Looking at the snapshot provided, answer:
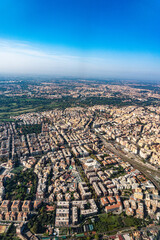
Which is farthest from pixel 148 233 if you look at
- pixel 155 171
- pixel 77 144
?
pixel 77 144

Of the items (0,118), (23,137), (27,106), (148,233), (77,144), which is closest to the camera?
(148,233)

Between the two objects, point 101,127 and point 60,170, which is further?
point 101,127

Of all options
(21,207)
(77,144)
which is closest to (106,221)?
(21,207)

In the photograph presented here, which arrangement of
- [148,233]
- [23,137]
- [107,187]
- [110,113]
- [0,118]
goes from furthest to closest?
[110,113] → [0,118] → [23,137] → [107,187] → [148,233]

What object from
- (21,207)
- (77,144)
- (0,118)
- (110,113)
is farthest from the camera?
(110,113)

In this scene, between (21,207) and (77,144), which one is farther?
(77,144)

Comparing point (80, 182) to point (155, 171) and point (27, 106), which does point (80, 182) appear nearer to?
point (155, 171)

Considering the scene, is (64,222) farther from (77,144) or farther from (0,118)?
(0,118)

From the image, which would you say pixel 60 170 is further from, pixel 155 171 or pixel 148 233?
pixel 155 171

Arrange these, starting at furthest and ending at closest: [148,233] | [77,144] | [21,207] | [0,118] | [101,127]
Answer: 1. [0,118]
2. [101,127]
3. [77,144]
4. [21,207]
5. [148,233]
